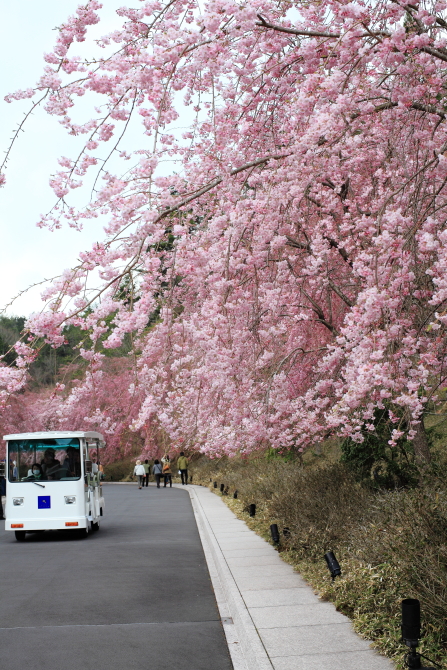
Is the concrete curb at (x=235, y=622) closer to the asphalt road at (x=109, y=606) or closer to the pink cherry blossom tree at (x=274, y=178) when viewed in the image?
the asphalt road at (x=109, y=606)

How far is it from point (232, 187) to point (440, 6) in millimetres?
2934

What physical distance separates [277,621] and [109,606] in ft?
8.66

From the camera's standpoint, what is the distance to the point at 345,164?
8.71m

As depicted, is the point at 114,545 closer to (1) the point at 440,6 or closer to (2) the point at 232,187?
(2) the point at 232,187

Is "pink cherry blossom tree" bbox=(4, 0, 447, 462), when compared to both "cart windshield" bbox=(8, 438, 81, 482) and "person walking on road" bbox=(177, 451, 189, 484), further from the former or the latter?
"person walking on road" bbox=(177, 451, 189, 484)

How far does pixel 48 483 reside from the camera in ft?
57.1

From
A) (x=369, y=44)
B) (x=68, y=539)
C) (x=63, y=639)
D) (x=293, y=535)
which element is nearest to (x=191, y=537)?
(x=68, y=539)

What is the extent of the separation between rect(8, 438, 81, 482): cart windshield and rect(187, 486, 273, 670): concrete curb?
579 cm

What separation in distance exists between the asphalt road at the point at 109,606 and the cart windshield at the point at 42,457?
166 cm

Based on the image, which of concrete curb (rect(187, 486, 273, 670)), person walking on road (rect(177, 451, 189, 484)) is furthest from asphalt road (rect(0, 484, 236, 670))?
person walking on road (rect(177, 451, 189, 484))

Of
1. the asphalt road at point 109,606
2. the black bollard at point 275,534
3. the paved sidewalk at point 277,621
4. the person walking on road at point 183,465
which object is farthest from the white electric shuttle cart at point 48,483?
the person walking on road at point 183,465

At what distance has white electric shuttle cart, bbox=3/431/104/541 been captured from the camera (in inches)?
680

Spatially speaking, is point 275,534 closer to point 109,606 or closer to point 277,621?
point 109,606

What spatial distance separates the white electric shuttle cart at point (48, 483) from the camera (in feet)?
56.6
